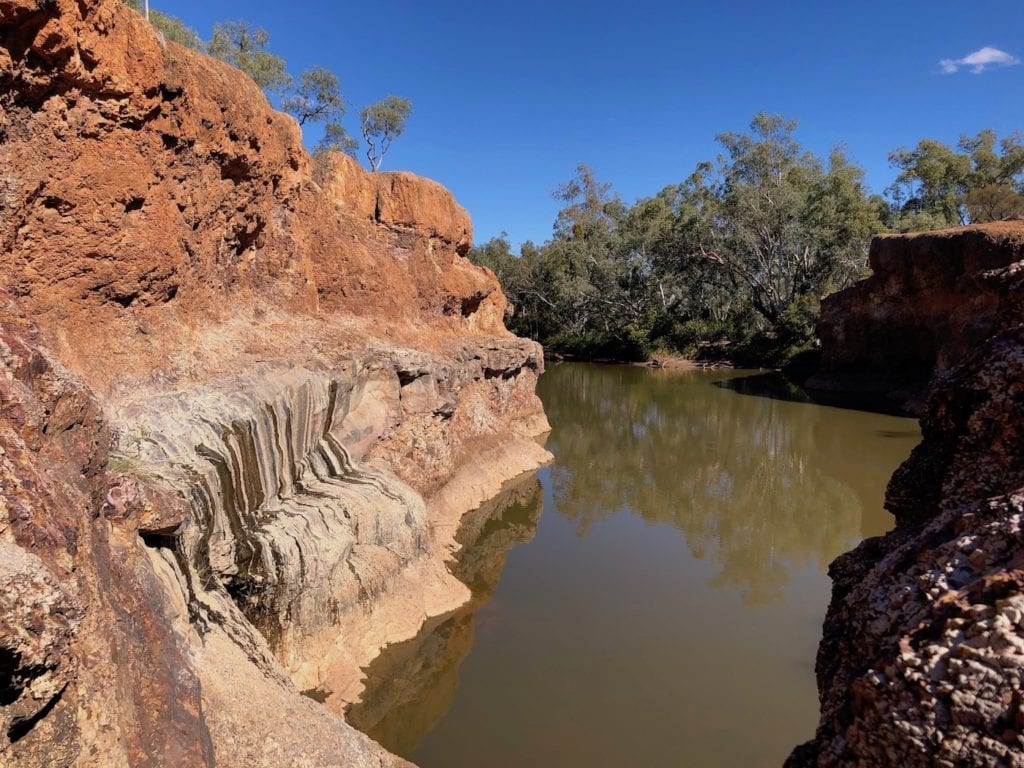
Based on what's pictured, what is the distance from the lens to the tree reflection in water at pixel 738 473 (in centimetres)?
1164

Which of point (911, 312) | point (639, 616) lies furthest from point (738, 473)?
point (911, 312)

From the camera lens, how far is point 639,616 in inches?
347

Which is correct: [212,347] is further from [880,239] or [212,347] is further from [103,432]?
[880,239]

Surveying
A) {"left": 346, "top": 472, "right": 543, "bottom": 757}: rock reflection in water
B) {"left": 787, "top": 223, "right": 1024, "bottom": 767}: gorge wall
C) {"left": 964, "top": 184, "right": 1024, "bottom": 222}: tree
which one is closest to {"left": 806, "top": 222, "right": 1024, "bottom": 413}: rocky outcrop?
{"left": 964, "top": 184, "right": 1024, "bottom": 222}: tree

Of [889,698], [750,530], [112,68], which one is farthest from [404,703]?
[750,530]

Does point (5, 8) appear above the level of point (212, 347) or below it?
above

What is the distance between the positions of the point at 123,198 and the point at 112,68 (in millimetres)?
1228

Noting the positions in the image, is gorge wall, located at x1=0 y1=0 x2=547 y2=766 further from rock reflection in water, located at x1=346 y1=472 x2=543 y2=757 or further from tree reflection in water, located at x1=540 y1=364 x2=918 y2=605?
tree reflection in water, located at x1=540 y1=364 x2=918 y2=605

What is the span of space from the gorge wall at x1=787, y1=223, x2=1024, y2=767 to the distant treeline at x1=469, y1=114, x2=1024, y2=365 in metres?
34.7

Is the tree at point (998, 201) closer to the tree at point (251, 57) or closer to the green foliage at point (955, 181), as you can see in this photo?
the green foliage at point (955, 181)

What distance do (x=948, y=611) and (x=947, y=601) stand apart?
0.16ft

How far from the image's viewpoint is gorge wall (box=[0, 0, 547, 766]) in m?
3.47

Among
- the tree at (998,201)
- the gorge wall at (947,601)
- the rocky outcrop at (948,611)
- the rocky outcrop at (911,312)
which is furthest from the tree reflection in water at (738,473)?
the tree at (998,201)

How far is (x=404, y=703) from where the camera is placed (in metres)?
6.88
